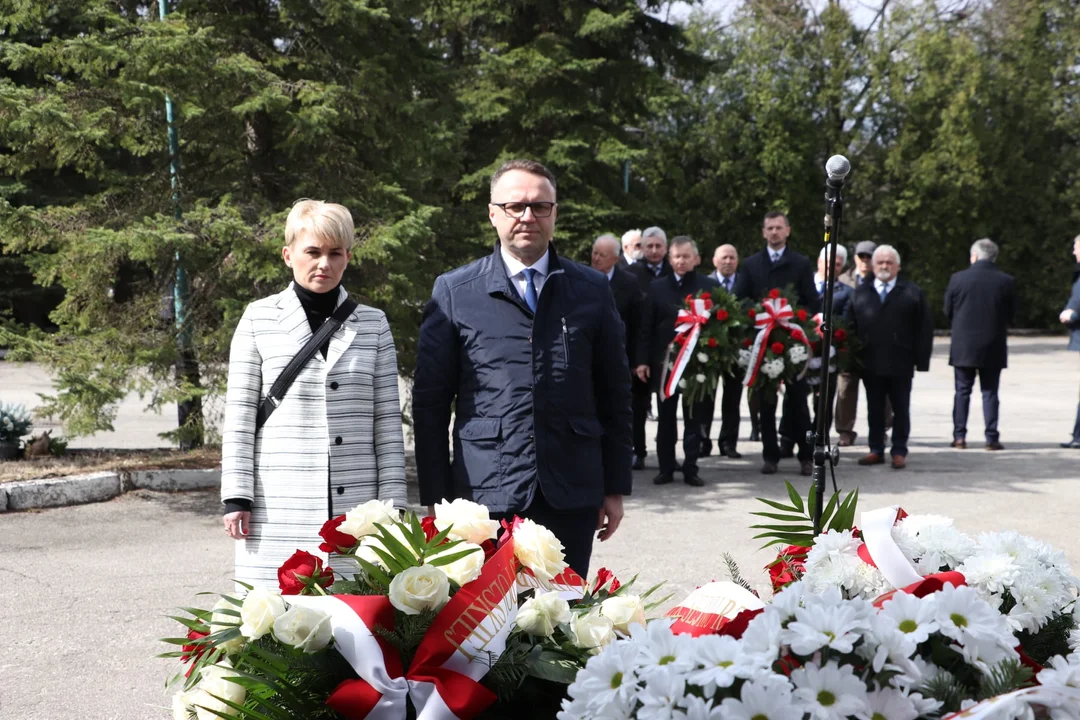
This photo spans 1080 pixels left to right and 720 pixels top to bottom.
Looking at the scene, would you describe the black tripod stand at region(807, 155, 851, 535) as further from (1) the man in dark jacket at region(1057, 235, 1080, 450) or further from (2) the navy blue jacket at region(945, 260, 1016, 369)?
(1) the man in dark jacket at region(1057, 235, 1080, 450)

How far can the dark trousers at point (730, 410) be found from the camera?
10.5m

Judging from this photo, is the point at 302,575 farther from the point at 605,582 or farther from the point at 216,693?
the point at 605,582

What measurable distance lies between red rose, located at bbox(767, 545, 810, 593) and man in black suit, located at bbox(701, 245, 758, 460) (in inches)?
310

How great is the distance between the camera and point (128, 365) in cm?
845

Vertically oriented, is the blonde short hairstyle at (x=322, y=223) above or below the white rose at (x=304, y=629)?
above

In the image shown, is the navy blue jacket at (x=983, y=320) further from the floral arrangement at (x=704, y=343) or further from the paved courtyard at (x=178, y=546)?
the floral arrangement at (x=704, y=343)

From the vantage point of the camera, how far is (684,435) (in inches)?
397

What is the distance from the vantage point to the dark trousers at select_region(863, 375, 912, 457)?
10844 mm

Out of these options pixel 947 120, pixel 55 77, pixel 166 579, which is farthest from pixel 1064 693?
pixel 947 120

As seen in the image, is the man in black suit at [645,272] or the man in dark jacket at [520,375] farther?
the man in black suit at [645,272]

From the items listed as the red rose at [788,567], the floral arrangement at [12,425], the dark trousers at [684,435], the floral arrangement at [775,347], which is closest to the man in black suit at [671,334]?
the dark trousers at [684,435]

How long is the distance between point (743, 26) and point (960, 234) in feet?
33.4

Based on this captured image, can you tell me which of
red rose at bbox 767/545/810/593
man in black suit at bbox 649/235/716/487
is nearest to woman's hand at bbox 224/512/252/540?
red rose at bbox 767/545/810/593

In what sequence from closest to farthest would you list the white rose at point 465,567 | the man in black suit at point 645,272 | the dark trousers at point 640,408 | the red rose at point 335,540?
the white rose at point 465,567 < the red rose at point 335,540 < the dark trousers at point 640,408 < the man in black suit at point 645,272
